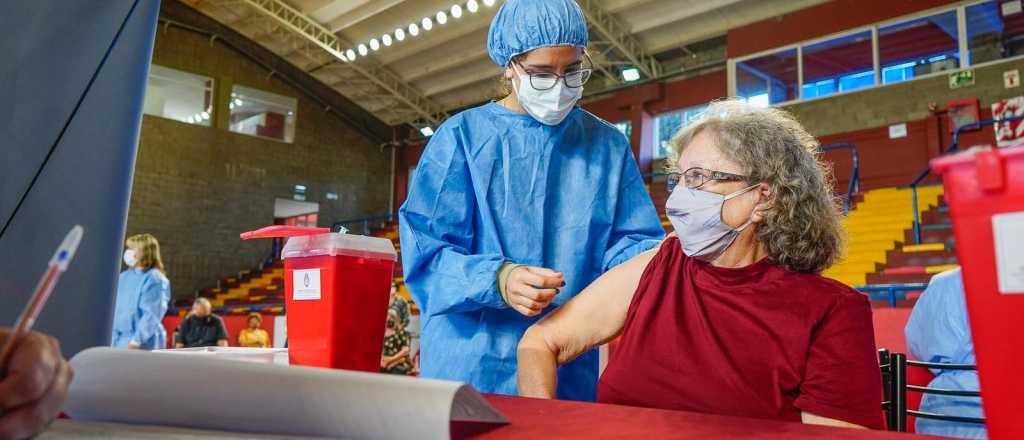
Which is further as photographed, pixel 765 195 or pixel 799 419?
pixel 765 195

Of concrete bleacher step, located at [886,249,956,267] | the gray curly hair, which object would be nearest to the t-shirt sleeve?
the gray curly hair

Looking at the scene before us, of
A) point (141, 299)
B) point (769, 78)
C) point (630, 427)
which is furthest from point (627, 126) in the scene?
point (630, 427)

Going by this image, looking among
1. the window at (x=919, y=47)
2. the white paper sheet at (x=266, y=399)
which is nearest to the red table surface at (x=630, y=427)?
the white paper sheet at (x=266, y=399)

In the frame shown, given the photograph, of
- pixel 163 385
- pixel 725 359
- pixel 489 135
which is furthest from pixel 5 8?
pixel 725 359

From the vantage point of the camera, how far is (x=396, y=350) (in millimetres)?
5742

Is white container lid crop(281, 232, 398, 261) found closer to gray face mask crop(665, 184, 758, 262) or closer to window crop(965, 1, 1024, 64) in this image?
gray face mask crop(665, 184, 758, 262)

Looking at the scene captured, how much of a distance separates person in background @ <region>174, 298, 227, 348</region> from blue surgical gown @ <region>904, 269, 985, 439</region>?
18.3 ft

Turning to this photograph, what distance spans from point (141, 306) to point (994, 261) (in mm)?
4957

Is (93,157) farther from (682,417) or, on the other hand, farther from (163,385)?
(682,417)

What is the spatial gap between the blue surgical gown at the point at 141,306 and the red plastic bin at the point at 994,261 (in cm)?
483

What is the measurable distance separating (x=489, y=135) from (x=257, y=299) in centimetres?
1085

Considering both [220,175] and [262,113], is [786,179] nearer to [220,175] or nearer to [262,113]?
[220,175]

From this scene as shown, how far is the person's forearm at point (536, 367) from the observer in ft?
4.29

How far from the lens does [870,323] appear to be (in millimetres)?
1141
